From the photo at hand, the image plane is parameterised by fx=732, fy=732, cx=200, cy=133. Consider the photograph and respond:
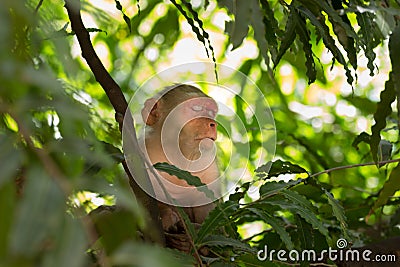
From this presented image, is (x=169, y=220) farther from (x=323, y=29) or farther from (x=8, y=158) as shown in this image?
(x=8, y=158)

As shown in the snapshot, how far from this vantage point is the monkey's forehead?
85 cm

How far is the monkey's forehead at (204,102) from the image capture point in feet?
2.80

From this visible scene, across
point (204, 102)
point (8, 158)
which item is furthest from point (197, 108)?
point (8, 158)

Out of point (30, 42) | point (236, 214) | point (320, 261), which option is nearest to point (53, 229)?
point (30, 42)

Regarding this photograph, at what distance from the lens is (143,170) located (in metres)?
0.65

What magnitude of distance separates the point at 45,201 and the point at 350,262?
0.60 meters

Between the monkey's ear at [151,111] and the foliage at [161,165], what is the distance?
0.19ft

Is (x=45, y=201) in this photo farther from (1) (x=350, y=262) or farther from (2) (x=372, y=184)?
(2) (x=372, y=184)

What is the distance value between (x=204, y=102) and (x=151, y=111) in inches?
2.6

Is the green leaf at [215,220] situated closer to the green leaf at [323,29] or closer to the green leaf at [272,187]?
the green leaf at [272,187]

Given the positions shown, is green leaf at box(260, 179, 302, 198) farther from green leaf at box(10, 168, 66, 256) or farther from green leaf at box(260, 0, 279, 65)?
green leaf at box(10, 168, 66, 256)

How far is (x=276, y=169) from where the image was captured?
0.87 metres

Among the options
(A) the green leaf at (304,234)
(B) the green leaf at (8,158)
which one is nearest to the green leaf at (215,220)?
(A) the green leaf at (304,234)

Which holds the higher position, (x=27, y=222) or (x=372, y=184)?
(x=372, y=184)
